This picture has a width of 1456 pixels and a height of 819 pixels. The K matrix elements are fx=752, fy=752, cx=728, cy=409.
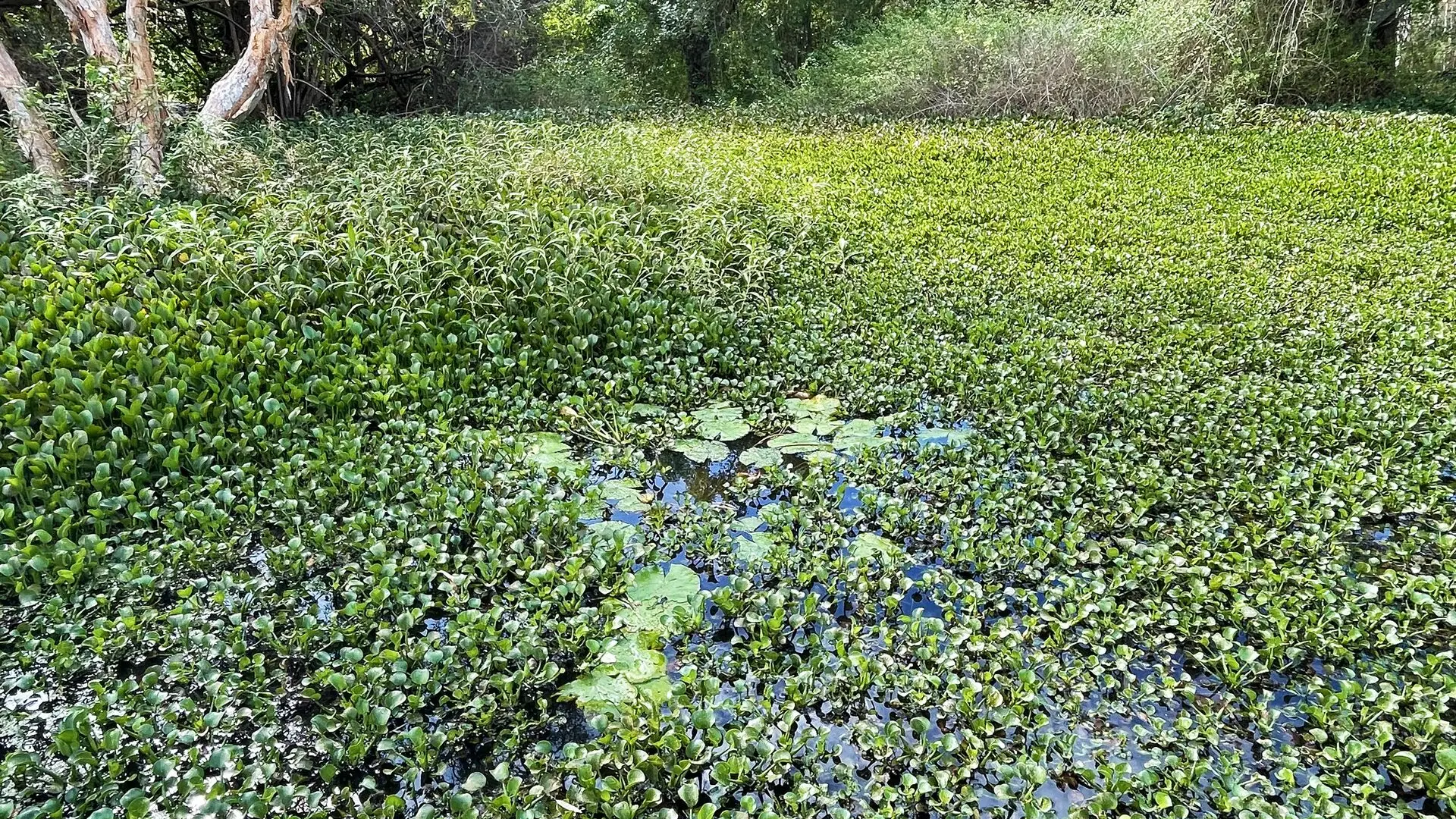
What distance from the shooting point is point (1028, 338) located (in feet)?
13.7

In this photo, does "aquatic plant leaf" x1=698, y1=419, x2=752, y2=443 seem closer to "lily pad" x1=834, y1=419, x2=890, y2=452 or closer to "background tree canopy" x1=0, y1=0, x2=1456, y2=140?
"lily pad" x1=834, y1=419, x2=890, y2=452

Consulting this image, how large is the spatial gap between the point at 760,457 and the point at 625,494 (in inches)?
24.6

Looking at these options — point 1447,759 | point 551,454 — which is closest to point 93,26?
point 551,454

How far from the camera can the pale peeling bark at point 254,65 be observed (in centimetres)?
682

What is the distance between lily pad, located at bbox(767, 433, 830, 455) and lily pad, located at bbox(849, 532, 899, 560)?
69 centimetres

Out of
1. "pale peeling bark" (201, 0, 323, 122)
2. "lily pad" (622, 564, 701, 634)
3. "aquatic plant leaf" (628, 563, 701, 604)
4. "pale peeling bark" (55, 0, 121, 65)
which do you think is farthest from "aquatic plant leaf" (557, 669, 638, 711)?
"pale peeling bark" (201, 0, 323, 122)

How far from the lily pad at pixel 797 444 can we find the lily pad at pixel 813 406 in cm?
21

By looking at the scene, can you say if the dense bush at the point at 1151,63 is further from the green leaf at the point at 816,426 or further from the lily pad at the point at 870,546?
the lily pad at the point at 870,546

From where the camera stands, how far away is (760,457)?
10.7 ft

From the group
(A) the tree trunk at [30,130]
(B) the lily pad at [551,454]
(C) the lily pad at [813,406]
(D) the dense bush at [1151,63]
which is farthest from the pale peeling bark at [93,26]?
(D) the dense bush at [1151,63]

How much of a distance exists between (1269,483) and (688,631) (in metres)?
2.27

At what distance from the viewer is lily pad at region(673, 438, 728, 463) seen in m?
3.27

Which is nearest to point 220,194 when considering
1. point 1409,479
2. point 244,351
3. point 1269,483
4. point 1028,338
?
point 244,351

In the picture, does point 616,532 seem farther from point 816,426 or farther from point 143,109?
point 143,109
